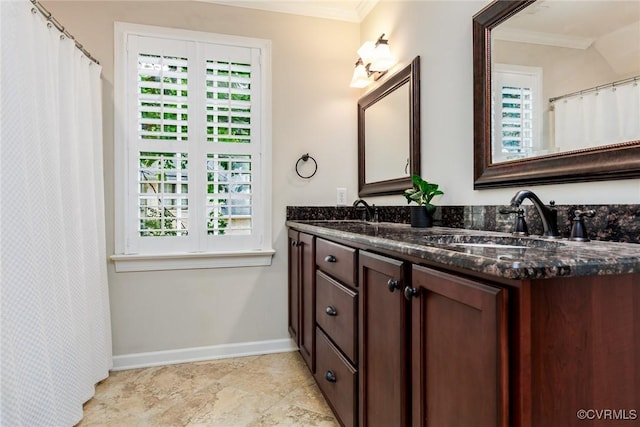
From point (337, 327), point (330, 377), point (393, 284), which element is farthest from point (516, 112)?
point (330, 377)

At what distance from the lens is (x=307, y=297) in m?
2.14

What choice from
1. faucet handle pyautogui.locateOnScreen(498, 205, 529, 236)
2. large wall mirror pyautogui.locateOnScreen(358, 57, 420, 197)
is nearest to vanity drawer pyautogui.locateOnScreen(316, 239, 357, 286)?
faucet handle pyautogui.locateOnScreen(498, 205, 529, 236)

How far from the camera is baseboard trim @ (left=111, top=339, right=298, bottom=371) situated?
2422 mm

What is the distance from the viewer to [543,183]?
1284 millimetres

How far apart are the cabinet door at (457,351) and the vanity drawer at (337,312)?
435 millimetres

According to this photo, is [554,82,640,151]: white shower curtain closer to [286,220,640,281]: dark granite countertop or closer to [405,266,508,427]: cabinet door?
[286,220,640,281]: dark granite countertop

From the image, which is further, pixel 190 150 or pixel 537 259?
pixel 190 150

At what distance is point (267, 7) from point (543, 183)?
2.25 m

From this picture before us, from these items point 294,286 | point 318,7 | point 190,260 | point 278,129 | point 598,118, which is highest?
point 318,7

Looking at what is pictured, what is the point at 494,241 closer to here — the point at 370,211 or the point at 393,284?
the point at 393,284

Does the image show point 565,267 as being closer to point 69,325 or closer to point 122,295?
point 69,325

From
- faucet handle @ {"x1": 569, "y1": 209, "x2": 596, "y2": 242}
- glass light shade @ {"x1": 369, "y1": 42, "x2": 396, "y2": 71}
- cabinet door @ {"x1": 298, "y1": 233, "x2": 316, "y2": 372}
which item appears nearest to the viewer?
faucet handle @ {"x1": 569, "y1": 209, "x2": 596, "y2": 242}

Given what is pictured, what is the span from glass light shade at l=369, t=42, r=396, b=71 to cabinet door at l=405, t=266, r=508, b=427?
1.74 metres

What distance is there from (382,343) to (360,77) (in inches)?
76.2
